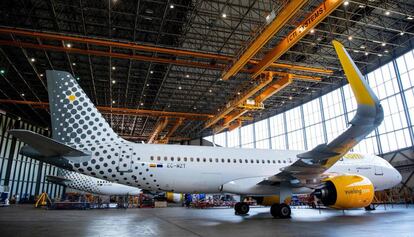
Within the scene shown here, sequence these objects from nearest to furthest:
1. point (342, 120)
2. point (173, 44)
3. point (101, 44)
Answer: point (101, 44), point (173, 44), point (342, 120)

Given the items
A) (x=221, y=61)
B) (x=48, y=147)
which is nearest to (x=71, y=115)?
(x=48, y=147)

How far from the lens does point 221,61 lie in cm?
2356

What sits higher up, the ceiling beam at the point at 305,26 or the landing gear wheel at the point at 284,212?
the ceiling beam at the point at 305,26

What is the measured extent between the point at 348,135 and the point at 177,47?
45.1 ft

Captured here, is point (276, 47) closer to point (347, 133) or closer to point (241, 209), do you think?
point (241, 209)

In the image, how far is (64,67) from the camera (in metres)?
25.1

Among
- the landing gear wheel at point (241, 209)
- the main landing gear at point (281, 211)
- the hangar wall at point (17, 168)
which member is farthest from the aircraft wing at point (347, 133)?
the hangar wall at point (17, 168)

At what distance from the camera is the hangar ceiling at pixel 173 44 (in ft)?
57.1

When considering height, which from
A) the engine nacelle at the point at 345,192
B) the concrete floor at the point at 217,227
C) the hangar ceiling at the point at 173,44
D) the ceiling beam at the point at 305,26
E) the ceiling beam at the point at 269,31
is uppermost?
the hangar ceiling at the point at 173,44

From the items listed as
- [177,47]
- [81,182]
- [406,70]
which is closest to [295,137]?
[406,70]

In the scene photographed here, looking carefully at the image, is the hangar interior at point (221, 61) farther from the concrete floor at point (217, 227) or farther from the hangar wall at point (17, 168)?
the concrete floor at point (217, 227)

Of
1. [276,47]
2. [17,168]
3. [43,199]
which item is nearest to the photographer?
[276,47]

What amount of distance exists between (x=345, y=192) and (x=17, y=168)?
A: 128ft

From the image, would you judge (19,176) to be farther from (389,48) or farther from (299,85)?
(389,48)
